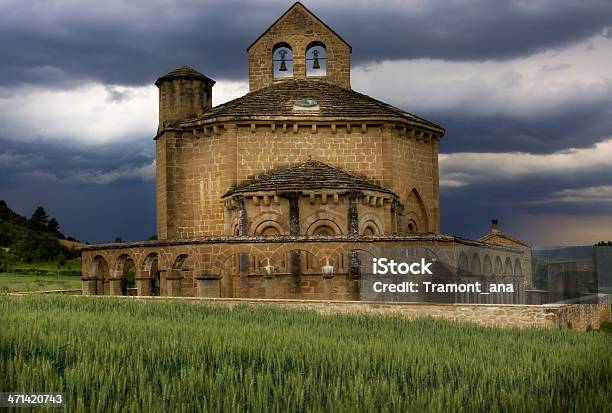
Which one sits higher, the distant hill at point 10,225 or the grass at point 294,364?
the distant hill at point 10,225

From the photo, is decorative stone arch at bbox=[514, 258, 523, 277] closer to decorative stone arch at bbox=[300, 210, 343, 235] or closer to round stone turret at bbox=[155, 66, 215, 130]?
decorative stone arch at bbox=[300, 210, 343, 235]

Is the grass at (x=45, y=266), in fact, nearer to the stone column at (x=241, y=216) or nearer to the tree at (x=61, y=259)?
the tree at (x=61, y=259)

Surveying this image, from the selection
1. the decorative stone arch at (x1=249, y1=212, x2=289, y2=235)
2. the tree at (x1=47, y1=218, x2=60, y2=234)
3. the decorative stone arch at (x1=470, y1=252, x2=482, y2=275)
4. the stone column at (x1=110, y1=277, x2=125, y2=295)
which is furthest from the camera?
the tree at (x1=47, y1=218, x2=60, y2=234)

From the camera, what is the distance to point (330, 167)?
94.9 feet

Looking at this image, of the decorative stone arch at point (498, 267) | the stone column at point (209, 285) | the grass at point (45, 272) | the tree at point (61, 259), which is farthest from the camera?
the tree at point (61, 259)

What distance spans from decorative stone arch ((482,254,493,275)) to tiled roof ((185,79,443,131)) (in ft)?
26.8

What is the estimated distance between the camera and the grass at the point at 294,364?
8.61 metres

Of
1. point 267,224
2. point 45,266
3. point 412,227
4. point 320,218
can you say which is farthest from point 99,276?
point 45,266

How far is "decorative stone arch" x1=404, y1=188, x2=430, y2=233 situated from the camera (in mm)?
31544

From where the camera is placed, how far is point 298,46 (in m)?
33.8

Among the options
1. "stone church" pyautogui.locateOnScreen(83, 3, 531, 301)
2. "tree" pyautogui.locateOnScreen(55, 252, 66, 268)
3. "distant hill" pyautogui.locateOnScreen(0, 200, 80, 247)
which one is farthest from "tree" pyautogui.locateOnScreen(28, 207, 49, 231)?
"stone church" pyautogui.locateOnScreen(83, 3, 531, 301)

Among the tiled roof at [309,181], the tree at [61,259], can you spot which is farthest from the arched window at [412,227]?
the tree at [61,259]

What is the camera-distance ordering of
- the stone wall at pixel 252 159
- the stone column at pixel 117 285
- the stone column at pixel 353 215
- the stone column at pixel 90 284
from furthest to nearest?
the stone wall at pixel 252 159, the stone column at pixel 90 284, the stone column at pixel 353 215, the stone column at pixel 117 285

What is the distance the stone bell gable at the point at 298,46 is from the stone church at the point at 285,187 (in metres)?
0.05
